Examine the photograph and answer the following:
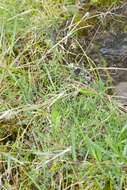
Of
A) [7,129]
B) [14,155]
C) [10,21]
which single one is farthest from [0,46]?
[14,155]

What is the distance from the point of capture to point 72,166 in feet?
5.66

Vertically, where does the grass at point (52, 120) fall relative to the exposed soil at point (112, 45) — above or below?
below

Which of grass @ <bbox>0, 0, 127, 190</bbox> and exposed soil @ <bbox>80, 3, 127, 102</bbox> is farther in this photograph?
exposed soil @ <bbox>80, 3, 127, 102</bbox>

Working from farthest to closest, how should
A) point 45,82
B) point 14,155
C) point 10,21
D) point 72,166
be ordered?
point 10,21 → point 45,82 → point 14,155 → point 72,166

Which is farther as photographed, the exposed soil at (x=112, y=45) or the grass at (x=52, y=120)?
the exposed soil at (x=112, y=45)

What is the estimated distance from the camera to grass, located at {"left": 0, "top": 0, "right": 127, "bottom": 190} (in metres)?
1.69

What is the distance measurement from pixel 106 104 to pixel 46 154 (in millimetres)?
342

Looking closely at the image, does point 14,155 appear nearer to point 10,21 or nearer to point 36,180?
point 36,180

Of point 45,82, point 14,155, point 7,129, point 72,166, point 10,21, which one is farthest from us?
point 10,21

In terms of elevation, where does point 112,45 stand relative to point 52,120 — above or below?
above

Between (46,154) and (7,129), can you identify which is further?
(7,129)

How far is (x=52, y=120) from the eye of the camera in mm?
1859

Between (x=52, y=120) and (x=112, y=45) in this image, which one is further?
(x=112, y=45)

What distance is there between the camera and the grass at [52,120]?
5.56ft
